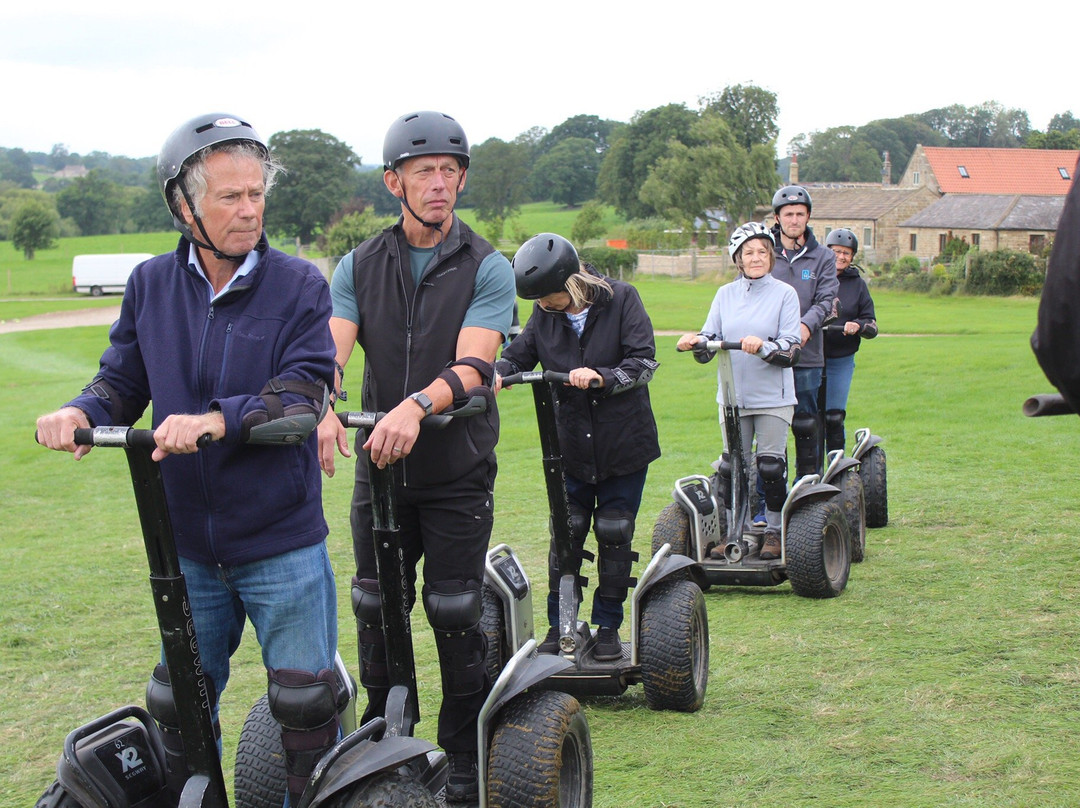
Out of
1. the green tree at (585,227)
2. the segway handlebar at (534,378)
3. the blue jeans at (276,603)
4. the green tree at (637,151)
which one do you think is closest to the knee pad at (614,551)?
the segway handlebar at (534,378)

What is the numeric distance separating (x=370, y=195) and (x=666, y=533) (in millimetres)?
90147

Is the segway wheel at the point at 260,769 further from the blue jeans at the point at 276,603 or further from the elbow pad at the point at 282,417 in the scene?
the elbow pad at the point at 282,417

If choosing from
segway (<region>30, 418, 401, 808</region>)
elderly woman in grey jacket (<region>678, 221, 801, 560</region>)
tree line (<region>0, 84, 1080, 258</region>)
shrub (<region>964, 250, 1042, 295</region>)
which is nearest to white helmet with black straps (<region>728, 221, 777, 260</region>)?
elderly woman in grey jacket (<region>678, 221, 801, 560</region>)

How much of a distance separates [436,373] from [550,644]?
1886mm

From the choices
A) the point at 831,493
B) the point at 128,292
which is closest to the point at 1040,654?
the point at 831,493

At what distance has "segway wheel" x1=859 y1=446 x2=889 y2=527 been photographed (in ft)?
28.2

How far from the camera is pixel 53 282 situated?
6341 centimetres

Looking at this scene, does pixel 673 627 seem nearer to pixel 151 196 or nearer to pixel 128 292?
pixel 128 292

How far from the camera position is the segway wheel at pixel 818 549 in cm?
660

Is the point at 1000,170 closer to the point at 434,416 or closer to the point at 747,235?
the point at 747,235

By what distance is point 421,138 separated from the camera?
3.74 meters

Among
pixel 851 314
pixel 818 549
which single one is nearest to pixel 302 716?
pixel 818 549

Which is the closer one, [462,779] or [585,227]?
[462,779]

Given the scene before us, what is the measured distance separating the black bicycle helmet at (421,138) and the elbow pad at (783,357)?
3.25 metres
